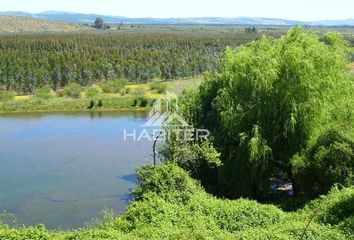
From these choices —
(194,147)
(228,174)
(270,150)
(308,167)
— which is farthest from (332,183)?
(194,147)

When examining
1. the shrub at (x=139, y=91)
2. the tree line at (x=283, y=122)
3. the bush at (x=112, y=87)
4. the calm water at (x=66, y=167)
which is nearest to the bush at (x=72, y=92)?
the bush at (x=112, y=87)

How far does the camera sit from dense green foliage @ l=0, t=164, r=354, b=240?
14.2 m

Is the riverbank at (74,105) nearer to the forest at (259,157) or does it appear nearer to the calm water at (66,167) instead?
the calm water at (66,167)

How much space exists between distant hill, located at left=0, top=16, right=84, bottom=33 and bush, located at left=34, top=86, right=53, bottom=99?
349ft

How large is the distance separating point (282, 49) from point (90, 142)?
19008mm

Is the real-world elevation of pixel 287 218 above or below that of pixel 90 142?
above

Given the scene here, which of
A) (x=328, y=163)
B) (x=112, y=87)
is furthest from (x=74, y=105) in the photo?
(x=328, y=163)

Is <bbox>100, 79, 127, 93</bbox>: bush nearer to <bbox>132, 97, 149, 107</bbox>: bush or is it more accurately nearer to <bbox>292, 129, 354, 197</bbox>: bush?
<bbox>132, 97, 149, 107</bbox>: bush

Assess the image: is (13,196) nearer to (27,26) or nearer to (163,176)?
(163,176)

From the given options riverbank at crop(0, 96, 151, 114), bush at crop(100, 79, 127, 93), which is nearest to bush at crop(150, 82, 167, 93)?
bush at crop(100, 79, 127, 93)

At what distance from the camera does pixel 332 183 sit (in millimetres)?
18922

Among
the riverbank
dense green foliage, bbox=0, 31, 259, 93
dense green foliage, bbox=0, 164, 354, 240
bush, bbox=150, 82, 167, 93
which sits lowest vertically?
the riverbank

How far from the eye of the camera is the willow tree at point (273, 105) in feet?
63.9

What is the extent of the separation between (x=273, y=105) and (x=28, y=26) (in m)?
162
